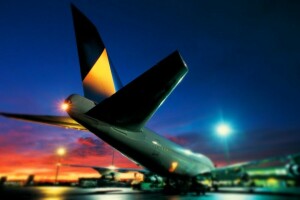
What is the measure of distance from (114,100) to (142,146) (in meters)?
5.31

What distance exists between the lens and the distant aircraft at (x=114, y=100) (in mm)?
6258

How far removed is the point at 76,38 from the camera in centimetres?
929

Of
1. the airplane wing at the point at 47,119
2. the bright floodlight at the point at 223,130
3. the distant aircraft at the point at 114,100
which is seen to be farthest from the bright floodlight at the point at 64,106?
the bright floodlight at the point at 223,130

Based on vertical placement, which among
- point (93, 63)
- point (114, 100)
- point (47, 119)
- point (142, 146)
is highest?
point (93, 63)

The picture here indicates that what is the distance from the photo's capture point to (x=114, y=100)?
6.96m

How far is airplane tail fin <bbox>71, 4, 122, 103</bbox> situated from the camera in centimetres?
924

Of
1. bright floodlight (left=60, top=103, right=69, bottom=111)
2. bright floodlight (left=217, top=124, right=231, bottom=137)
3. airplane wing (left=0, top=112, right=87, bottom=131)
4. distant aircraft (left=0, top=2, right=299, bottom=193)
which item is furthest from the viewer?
bright floodlight (left=217, top=124, right=231, bottom=137)

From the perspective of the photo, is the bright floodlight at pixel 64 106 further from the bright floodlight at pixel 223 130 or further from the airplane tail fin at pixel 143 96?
the bright floodlight at pixel 223 130

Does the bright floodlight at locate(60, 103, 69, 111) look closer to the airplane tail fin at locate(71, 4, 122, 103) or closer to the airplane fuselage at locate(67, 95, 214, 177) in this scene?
the airplane fuselage at locate(67, 95, 214, 177)

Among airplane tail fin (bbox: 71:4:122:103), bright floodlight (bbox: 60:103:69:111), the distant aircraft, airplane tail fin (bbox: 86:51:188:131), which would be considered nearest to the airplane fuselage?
the distant aircraft

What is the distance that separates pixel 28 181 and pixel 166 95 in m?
60.5

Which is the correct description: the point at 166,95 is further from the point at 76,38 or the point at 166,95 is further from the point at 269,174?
the point at 269,174

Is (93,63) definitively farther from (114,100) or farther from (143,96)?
(143,96)

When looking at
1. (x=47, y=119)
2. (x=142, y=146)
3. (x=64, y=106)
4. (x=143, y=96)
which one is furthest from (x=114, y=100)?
(x=142, y=146)
